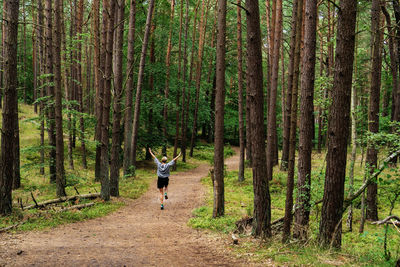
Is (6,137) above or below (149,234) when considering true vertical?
above

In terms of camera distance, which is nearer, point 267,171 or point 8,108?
point 267,171

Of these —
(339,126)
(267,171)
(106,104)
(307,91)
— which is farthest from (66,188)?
(339,126)

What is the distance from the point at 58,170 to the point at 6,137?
10.9ft

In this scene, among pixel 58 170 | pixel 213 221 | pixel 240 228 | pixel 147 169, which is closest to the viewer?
pixel 240 228

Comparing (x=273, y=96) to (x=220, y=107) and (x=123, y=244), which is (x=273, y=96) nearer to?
(x=220, y=107)

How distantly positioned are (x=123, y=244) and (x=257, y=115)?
13.9ft

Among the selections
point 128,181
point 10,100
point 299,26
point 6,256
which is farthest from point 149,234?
point 128,181

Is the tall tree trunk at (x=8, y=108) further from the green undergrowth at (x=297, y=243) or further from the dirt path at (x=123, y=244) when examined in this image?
the green undergrowth at (x=297, y=243)

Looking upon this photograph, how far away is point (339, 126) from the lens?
545 cm

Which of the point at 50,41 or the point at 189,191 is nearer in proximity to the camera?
the point at 50,41

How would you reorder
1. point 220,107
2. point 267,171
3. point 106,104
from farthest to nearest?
point 106,104
point 220,107
point 267,171

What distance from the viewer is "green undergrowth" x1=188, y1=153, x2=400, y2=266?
504 cm

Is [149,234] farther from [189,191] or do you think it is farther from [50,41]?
[50,41]

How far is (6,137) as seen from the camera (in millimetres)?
8312
